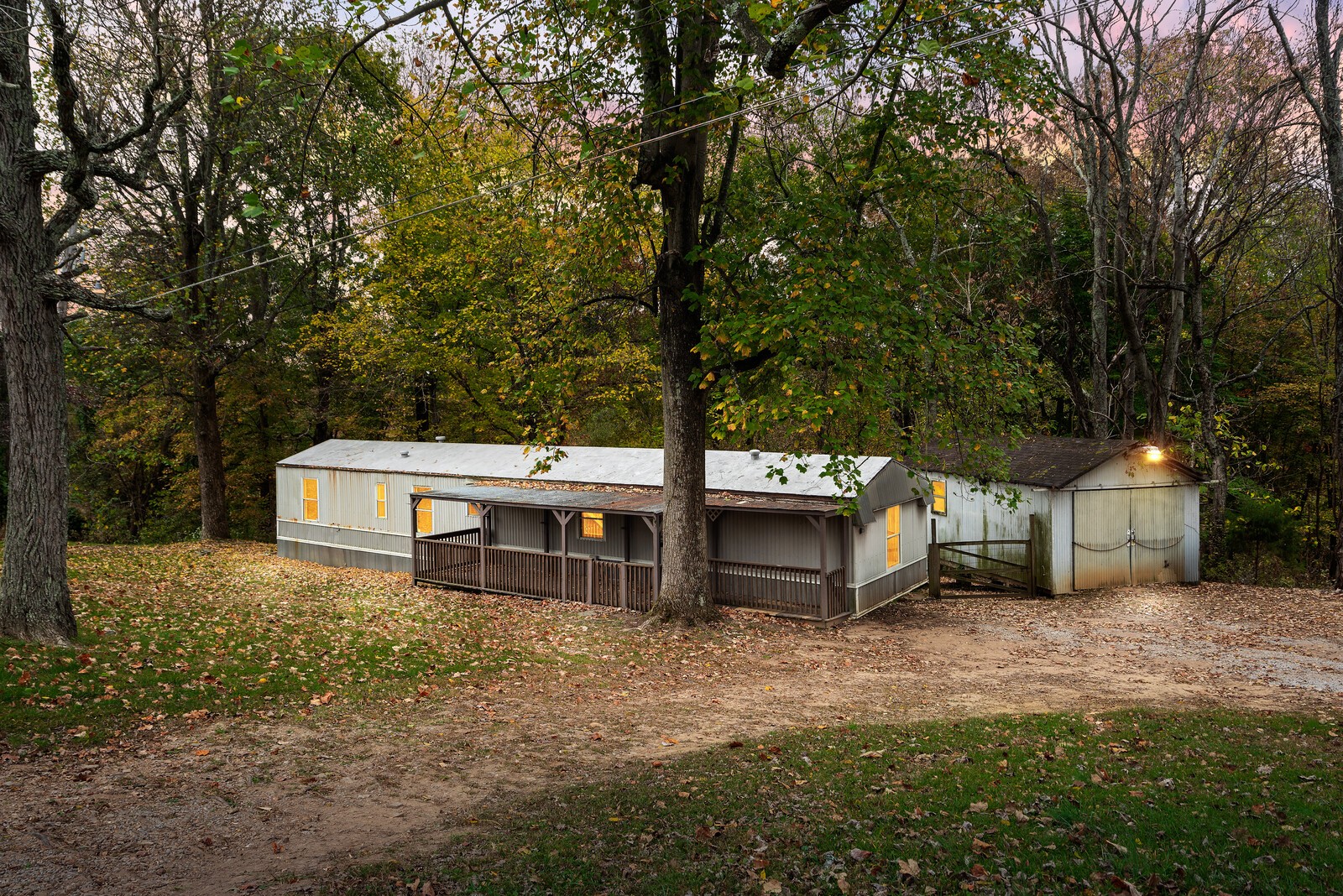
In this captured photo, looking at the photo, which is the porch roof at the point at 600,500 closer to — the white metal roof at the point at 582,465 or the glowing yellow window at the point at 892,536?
the white metal roof at the point at 582,465

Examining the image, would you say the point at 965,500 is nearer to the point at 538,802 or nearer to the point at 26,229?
the point at 538,802

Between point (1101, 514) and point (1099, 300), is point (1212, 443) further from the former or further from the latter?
point (1101, 514)

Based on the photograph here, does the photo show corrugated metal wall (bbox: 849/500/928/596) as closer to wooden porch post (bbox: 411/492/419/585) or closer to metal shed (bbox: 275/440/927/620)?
metal shed (bbox: 275/440/927/620)

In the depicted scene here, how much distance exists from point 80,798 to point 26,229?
7.34 meters

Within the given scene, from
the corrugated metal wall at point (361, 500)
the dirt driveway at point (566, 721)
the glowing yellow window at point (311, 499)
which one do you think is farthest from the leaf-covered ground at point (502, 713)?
the glowing yellow window at point (311, 499)

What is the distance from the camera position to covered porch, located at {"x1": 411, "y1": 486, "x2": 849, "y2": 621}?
15.7 m

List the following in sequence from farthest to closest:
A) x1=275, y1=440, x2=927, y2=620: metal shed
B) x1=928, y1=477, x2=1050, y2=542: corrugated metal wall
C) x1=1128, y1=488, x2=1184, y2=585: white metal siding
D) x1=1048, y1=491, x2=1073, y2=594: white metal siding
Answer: x1=1128, y1=488, x2=1184, y2=585: white metal siding, x1=928, y1=477, x2=1050, y2=542: corrugated metal wall, x1=1048, y1=491, x2=1073, y2=594: white metal siding, x1=275, y1=440, x2=927, y2=620: metal shed

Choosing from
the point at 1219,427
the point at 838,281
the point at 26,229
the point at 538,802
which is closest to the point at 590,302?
the point at 838,281

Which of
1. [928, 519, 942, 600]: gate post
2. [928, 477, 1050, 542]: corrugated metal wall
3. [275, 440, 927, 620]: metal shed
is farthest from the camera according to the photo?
[928, 477, 1050, 542]: corrugated metal wall

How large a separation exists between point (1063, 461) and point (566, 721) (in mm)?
15934

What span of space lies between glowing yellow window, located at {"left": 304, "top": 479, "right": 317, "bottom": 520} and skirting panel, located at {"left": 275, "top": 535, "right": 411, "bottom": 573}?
95 cm

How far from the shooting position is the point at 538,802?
6836mm

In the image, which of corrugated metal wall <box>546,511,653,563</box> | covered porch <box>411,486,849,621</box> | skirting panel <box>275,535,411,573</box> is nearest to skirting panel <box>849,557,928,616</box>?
covered porch <box>411,486,849,621</box>

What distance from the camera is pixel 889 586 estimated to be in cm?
1727
